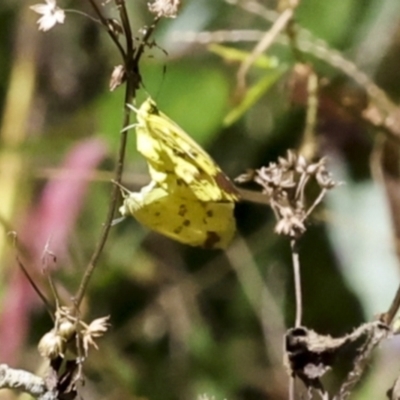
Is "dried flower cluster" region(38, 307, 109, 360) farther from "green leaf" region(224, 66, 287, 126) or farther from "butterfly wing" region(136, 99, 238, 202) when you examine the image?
"green leaf" region(224, 66, 287, 126)

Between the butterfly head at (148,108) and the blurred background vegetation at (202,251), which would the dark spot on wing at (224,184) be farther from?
the blurred background vegetation at (202,251)

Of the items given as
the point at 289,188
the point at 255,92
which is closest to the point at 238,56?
the point at 255,92

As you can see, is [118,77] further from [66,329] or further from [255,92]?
[255,92]

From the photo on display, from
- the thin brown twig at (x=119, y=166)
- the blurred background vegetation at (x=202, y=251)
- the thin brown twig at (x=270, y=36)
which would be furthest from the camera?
the blurred background vegetation at (x=202, y=251)

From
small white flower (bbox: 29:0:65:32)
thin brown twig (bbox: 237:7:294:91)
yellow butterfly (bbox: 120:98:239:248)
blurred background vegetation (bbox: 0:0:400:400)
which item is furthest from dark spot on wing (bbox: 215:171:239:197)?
blurred background vegetation (bbox: 0:0:400:400)

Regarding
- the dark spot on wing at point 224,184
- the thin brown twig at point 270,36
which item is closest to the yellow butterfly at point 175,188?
the dark spot on wing at point 224,184

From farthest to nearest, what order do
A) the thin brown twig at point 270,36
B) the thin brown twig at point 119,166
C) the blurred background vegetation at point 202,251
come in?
1. the blurred background vegetation at point 202,251
2. the thin brown twig at point 270,36
3. the thin brown twig at point 119,166
